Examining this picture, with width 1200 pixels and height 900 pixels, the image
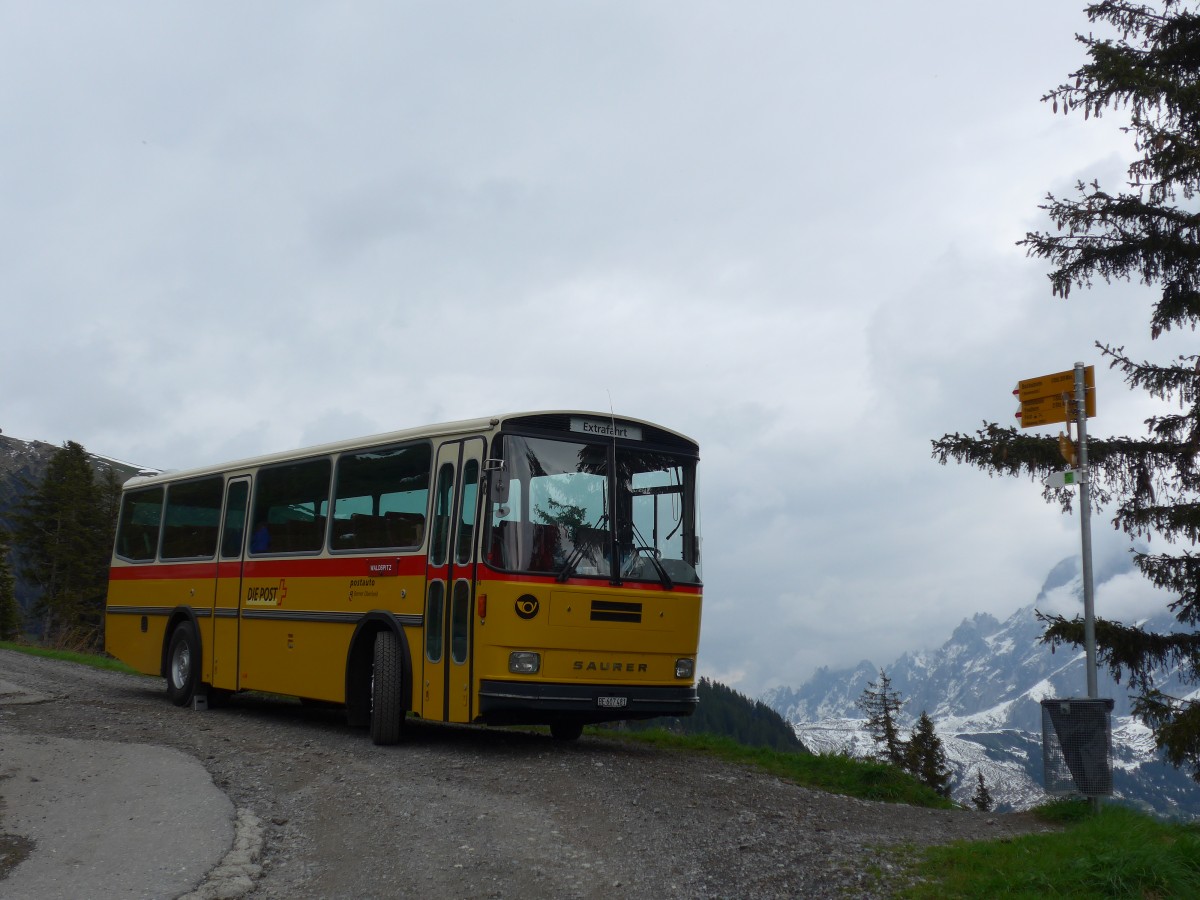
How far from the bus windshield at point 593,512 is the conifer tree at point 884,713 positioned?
38542 mm

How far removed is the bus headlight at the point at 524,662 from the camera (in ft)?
34.3

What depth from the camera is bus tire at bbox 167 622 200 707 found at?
15.4 meters

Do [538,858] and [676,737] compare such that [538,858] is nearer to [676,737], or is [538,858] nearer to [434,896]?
[434,896]

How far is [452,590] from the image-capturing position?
1086 cm

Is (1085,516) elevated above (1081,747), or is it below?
above

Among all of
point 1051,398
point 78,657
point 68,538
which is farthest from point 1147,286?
point 68,538

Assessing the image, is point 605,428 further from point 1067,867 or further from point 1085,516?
point 1067,867

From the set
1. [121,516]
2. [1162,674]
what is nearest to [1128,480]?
[1162,674]

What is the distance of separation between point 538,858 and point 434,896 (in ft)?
3.16

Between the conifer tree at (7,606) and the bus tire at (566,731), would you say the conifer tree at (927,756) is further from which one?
the conifer tree at (7,606)

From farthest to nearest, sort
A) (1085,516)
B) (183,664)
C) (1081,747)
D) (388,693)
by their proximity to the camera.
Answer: (183,664) → (388,693) → (1085,516) → (1081,747)

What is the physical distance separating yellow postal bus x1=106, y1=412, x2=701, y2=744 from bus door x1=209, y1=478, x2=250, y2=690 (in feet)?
4.37

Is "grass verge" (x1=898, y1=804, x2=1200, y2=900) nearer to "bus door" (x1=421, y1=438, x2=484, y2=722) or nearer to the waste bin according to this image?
the waste bin

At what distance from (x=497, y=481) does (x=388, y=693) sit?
2.46 metres
